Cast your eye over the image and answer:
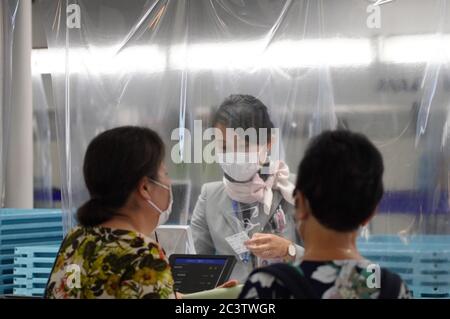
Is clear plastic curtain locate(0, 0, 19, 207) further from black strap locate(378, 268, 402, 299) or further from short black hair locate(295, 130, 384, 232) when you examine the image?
black strap locate(378, 268, 402, 299)

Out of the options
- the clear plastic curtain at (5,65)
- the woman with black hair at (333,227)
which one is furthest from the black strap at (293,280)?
the clear plastic curtain at (5,65)

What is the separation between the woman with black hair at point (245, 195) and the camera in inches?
99.2

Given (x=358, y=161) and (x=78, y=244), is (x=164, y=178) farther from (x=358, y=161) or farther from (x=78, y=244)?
(x=358, y=161)

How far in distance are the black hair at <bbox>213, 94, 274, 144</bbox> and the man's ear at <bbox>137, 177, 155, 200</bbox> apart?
3.36 feet

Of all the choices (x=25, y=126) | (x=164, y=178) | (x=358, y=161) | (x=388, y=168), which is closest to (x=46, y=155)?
(x=25, y=126)

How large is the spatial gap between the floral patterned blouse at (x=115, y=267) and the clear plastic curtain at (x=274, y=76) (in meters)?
1.20

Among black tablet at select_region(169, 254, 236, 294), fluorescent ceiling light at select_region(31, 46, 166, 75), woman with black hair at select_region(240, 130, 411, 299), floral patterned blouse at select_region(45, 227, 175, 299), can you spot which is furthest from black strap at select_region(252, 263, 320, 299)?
fluorescent ceiling light at select_region(31, 46, 166, 75)

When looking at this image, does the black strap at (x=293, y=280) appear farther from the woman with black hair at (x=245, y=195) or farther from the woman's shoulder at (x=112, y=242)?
the woman with black hair at (x=245, y=195)

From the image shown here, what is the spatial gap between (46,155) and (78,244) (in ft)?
8.58

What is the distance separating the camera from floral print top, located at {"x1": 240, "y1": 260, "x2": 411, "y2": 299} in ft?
3.99

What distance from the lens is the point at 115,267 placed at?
143 centimetres

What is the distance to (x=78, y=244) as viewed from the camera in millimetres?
1503

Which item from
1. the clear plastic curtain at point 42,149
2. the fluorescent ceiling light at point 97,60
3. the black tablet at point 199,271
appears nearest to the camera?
the black tablet at point 199,271

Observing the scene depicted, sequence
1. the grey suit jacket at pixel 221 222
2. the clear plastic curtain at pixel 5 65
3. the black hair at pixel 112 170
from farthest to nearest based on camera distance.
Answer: the clear plastic curtain at pixel 5 65 < the grey suit jacket at pixel 221 222 < the black hair at pixel 112 170
